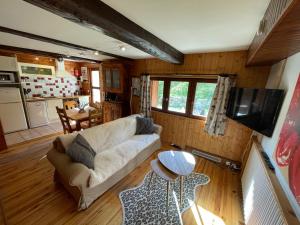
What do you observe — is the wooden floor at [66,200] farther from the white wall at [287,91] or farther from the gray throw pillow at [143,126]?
the white wall at [287,91]

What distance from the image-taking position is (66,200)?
180 centimetres

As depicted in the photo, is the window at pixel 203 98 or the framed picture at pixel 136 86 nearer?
the window at pixel 203 98

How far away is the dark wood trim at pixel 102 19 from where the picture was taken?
954mm

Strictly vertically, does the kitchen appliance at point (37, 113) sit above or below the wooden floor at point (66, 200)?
above

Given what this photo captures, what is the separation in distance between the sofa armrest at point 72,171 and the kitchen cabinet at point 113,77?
2.58 metres

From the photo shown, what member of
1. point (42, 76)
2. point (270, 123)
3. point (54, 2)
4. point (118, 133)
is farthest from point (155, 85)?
point (42, 76)

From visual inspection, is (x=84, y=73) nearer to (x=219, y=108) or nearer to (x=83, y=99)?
(x=83, y=99)

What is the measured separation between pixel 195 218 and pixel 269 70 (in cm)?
255

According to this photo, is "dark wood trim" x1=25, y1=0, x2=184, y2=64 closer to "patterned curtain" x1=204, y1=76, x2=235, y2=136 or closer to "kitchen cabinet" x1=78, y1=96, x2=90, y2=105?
"patterned curtain" x1=204, y1=76, x2=235, y2=136

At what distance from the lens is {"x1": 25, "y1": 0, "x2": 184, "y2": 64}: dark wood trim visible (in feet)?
3.13

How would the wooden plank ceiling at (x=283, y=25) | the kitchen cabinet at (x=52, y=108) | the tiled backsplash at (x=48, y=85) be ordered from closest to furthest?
the wooden plank ceiling at (x=283, y=25), the tiled backsplash at (x=48, y=85), the kitchen cabinet at (x=52, y=108)

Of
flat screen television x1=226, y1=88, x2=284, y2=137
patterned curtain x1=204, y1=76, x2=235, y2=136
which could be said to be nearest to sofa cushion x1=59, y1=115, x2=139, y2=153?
patterned curtain x1=204, y1=76, x2=235, y2=136

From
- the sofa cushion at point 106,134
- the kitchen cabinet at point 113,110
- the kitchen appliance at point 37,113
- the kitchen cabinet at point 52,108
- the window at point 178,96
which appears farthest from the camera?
the kitchen cabinet at point 52,108

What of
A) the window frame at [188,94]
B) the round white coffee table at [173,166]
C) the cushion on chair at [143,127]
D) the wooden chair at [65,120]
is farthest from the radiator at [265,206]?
the wooden chair at [65,120]
